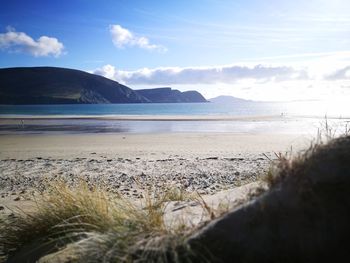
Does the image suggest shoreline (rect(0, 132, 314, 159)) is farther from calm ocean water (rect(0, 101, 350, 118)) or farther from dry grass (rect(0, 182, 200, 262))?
calm ocean water (rect(0, 101, 350, 118))

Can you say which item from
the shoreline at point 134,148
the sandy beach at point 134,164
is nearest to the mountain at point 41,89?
the shoreline at point 134,148

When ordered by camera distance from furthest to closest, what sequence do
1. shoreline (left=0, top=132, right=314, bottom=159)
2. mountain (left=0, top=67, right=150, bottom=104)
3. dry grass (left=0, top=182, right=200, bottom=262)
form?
mountain (left=0, top=67, right=150, bottom=104)
shoreline (left=0, top=132, right=314, bottom=159)
dry grass (left=0, top=182, right=200, bottom=262)

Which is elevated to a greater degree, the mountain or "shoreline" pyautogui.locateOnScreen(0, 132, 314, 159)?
the mountain

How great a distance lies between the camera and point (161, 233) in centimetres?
339

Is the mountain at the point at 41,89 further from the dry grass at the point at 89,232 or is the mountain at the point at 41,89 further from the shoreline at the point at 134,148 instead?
the dry grass at the point at 89,232

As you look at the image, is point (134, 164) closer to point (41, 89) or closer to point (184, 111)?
point (184, 111)

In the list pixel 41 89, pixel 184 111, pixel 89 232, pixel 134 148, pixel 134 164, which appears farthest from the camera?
pixel 41 89

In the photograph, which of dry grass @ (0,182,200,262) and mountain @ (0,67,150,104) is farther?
mountain @ (0,67,150,104)

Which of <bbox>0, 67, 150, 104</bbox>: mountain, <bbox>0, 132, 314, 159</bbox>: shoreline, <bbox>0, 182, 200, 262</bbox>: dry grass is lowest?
<bbox>0, 132, 314, 159</bbox>: shoreline

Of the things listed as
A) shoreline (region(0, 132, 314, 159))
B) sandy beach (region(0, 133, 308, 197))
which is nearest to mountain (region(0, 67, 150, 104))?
shoreline (region(0, 132, 314, 159))

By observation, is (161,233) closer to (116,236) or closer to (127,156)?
(116,236)

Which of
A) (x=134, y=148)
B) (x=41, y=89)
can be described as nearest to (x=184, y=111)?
(x=134, y=148)

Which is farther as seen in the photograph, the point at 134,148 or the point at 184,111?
the point at 184,111

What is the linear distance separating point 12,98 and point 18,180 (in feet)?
552
